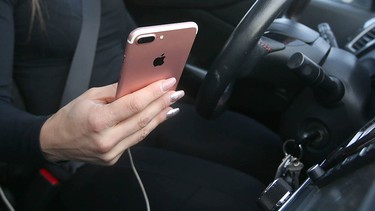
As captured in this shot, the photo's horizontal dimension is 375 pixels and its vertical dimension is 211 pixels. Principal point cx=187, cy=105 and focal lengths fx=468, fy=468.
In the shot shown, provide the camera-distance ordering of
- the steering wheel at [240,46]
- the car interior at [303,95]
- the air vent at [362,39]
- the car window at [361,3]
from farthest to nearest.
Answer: the car window at [361,3] < the air vent at [362,39] < the steering wheel at [240,46] < the car interior at [303,95]

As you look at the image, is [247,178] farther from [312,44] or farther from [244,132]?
[312,44]

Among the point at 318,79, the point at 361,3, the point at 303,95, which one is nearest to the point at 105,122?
the point at 318,79

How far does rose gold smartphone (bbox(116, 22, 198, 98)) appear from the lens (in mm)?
597

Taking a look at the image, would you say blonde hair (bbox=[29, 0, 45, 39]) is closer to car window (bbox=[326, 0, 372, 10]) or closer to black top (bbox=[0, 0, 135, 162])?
black top (bbox=[0, 0, 135, 162])

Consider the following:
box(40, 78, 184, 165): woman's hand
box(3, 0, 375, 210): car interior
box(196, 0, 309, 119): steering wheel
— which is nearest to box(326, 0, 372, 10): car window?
box(3, 0, 375, 210): car interior

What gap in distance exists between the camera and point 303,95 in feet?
3.23

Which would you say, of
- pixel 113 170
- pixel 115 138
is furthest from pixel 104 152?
pixel 113 170

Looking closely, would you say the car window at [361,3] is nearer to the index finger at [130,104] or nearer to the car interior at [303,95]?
the car interior at [303,95]

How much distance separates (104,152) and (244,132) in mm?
542

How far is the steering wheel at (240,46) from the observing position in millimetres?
758

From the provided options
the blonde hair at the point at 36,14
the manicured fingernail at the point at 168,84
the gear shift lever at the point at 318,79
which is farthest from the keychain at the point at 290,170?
the blonde hair at the point at 36,14

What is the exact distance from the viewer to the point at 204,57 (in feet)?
5.51

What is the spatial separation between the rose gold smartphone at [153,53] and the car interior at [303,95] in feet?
0.46

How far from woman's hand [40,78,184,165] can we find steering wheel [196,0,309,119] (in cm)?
12
